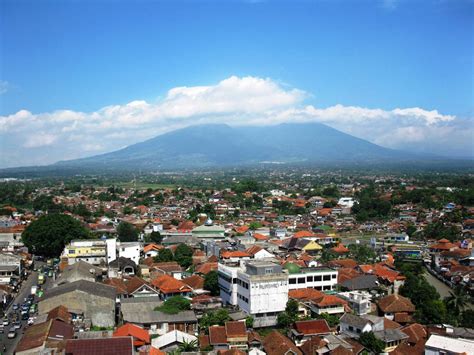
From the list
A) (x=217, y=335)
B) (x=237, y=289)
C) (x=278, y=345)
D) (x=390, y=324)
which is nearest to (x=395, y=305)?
(x=390, y=324)

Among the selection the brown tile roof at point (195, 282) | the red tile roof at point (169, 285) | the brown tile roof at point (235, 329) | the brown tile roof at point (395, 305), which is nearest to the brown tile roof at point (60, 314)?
the red tile roof at point (169, 285)

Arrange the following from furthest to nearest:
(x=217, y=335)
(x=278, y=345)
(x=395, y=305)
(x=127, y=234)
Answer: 1. (x=127, y=234)
2. (x=395, y=305)
3. (x=217, y=335)
4. (x=278, y=345)

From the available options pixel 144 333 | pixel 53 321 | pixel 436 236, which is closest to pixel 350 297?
pixel 144 333

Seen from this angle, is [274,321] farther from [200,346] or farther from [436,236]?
[436,236]

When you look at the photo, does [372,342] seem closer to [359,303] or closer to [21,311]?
[359,303]

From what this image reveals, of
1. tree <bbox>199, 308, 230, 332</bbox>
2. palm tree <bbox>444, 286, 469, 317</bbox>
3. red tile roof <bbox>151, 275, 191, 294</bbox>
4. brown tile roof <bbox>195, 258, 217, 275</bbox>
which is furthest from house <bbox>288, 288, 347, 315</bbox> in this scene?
brown tile roof <bbox>195, 258, 217, 275</bbox>

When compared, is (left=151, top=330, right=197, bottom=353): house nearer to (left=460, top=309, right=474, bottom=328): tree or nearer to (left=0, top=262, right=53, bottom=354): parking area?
(left=0, top=262, right=53, bottom=354): parking area
